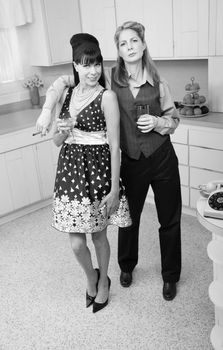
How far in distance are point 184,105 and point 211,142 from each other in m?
0.40

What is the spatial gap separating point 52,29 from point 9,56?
1.69 ft

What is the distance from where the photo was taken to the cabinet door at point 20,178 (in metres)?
3.14

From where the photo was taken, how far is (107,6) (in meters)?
3.33

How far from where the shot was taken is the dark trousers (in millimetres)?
1928

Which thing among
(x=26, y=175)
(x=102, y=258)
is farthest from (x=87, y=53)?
(x=26, y=175)

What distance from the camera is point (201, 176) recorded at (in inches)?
115

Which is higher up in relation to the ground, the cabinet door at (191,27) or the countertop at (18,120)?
the cabinet door at (191,27)

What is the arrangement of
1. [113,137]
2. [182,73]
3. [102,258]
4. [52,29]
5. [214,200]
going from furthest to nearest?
[52,29], [182,73], [102,258], [113,137], [214,200]

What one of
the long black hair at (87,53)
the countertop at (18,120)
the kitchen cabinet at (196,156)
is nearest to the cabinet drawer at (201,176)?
the kitchen cabinet at (196,156)

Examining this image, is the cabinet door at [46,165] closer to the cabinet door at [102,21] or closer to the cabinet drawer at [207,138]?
the cabinet door at [102,21]

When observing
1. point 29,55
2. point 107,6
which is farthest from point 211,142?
point 29,55

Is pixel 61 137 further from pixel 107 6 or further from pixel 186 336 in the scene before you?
pixel 107 6

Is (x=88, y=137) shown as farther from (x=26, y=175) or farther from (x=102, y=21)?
(x=102, y=21)

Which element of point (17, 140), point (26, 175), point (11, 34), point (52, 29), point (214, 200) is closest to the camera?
point (214, 200)
